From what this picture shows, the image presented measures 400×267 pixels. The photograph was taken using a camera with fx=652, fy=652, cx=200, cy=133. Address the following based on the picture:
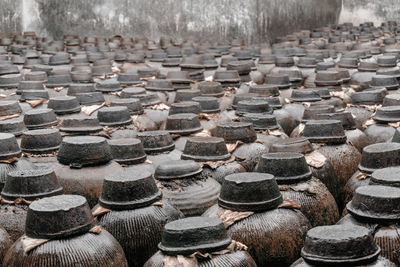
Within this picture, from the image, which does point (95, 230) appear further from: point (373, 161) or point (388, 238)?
point (373, 161)

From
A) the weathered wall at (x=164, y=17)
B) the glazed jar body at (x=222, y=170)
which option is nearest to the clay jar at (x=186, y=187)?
the glazed jar body at (x=222, y=170)

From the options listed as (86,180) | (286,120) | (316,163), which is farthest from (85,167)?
(286,120)

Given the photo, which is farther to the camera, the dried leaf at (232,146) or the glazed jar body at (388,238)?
the dried leaf at (232,146)

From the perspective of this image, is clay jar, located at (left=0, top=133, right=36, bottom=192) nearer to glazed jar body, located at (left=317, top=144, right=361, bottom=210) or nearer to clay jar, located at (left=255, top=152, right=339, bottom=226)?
clay jar, located at (left=255, top=152, right=339, bottom=226)

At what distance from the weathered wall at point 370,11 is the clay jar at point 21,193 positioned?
62.6 feet

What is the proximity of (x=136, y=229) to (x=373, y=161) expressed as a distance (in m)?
1.81

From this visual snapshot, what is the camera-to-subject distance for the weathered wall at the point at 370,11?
2114cm

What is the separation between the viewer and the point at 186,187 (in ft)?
14.4

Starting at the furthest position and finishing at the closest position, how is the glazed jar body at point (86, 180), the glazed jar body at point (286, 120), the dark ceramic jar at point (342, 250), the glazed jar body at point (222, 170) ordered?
the glazed jar body at point (286, 120) < the glazed jar body at point (222, 170) < the glazed jar body at point (86, 180) < the dark ceramic jar at point (342, 250)

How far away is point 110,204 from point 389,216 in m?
1.54

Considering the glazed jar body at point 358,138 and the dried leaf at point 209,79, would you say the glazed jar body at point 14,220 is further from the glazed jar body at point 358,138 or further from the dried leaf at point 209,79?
the dried leaf at point 209,79

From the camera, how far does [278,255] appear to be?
366 cm

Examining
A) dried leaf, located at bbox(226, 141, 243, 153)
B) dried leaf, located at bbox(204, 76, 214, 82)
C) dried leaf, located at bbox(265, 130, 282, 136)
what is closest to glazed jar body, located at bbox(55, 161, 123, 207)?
dried leaf, located at bbox(226, 141, 243, 153)

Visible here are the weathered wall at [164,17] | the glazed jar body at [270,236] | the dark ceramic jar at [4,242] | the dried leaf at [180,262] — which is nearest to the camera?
the dried leaf at [180,262]
